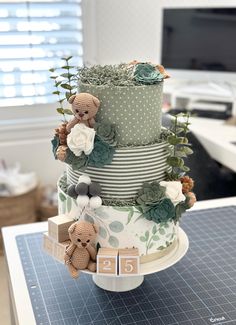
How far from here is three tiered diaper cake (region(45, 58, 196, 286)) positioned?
0.90m

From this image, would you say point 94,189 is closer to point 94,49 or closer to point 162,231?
point 162,231

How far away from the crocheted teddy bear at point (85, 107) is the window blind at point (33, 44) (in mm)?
1803

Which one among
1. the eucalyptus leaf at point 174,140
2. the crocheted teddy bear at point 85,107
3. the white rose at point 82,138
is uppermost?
the crocheted teddy bear at point 85,107

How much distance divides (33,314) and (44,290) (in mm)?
97

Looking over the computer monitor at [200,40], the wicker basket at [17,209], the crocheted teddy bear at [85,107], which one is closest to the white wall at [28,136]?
the wicker basket at [17,209]

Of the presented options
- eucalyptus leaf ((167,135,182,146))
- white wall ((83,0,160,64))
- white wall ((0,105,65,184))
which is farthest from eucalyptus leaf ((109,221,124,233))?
white wall ((83,0,160,64))

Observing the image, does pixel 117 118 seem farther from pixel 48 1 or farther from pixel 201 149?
pixel 48 1

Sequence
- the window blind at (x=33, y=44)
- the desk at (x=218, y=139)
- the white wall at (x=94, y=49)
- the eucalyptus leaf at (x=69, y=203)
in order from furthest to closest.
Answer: the white wall at (x=94, y=49) < the window blind at (x=33, y=44) < the desk at (x=218, y=139) < the eucalyptus leaf at (x=69, y=203)

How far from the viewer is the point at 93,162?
2.97 feet

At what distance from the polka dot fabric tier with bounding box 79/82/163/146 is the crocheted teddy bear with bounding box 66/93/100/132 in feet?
0.08

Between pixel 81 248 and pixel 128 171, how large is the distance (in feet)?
0.64

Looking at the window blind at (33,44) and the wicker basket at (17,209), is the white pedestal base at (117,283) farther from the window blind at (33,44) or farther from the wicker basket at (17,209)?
the window blind at (33,44)

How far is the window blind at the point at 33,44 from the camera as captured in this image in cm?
251

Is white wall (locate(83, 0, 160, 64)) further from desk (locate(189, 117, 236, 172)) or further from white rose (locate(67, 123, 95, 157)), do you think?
white rose (locate(67, 123, 95, 157))
